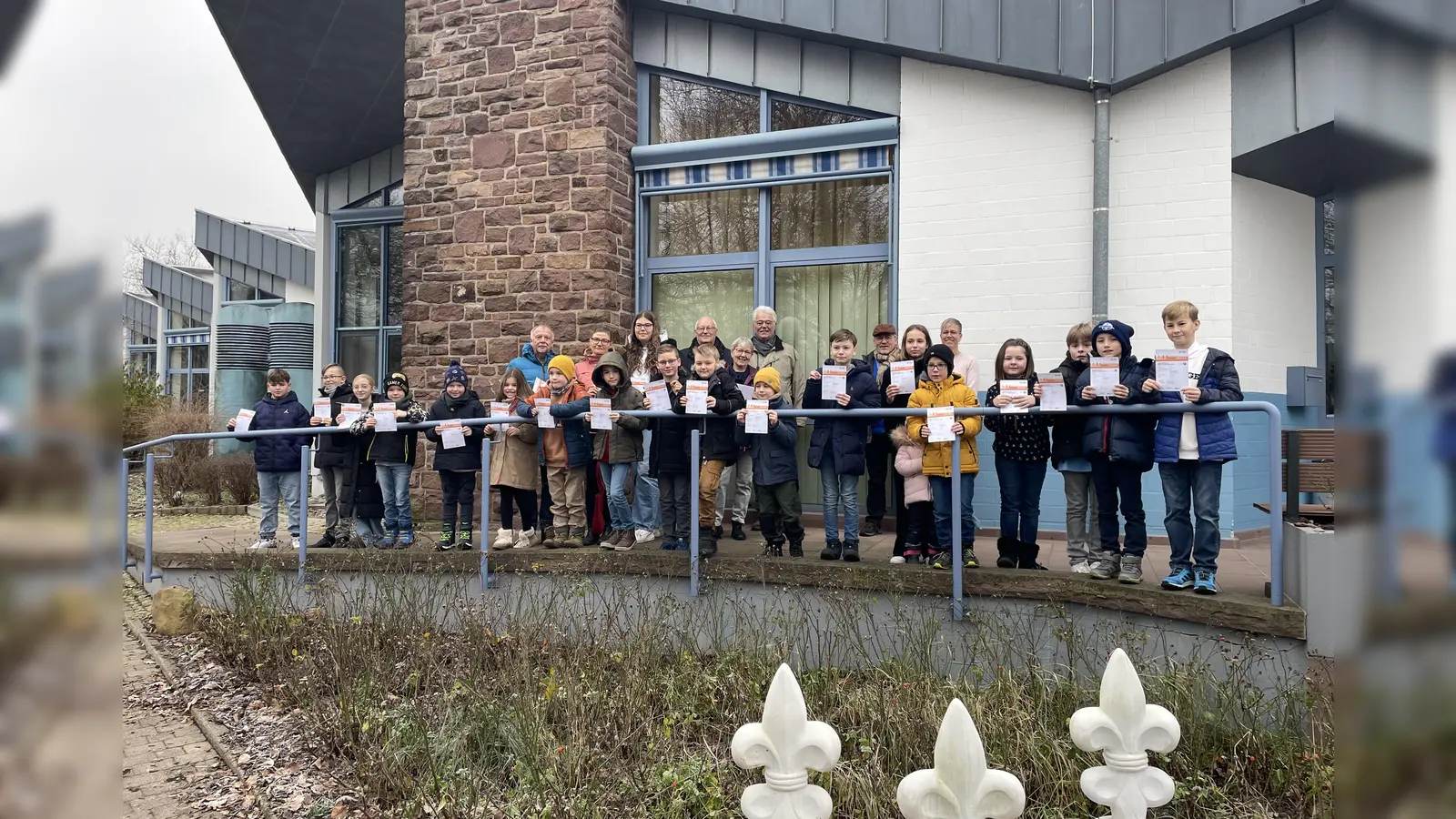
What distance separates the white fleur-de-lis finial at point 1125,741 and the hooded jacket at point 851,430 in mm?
3901

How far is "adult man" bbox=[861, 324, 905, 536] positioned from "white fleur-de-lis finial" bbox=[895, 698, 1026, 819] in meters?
4.48

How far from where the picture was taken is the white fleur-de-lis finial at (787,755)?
2062 mm

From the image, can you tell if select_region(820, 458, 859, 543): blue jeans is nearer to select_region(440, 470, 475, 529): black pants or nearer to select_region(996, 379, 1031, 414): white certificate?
select_region(996, 379, 1031, 414): white certificate

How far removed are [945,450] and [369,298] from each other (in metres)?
9.00

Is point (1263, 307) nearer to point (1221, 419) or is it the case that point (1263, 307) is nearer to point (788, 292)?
point (1221, 419)

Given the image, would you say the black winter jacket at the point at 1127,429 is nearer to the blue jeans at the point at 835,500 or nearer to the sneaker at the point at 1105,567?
the sneaker at the point at 1105,567

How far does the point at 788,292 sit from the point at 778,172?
1.10 meters

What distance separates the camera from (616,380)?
6762 mm

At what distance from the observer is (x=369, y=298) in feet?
40.3

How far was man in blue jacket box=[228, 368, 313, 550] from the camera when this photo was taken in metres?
7.90

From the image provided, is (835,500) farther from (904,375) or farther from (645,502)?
(645,502)

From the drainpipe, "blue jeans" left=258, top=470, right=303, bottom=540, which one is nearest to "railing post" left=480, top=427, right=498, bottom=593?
"blue jeans" left=258, top=470, right=303, bottom=540

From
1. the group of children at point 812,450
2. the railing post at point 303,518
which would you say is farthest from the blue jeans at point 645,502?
the railing post at point 303,518

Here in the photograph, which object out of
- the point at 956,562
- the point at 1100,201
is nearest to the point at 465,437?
the point at 956,562
